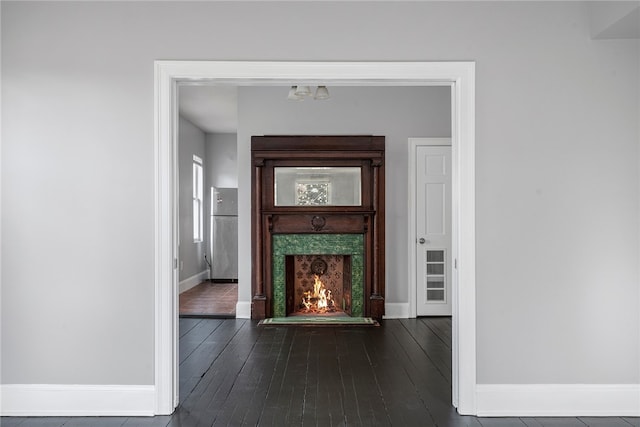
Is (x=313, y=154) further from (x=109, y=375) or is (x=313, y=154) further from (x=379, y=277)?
(x=109, y=375)

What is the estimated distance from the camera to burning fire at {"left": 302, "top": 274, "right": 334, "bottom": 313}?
6.73 m

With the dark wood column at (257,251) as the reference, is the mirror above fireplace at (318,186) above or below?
above

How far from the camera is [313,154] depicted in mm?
6285

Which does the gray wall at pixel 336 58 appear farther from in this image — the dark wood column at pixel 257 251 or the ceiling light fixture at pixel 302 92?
the dark wood column at pixel 257 251

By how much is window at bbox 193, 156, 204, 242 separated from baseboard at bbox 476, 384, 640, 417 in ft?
24.0

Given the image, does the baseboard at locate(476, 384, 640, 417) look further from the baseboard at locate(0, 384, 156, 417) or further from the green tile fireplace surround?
the green tile fireplace surround

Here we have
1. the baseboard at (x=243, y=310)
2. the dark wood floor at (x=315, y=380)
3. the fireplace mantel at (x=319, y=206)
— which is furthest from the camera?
the baseboard at (x=243, y=310)

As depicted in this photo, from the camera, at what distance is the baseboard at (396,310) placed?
6.44m

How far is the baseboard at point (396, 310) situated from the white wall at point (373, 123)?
2.6 inches

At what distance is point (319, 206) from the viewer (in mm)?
6402

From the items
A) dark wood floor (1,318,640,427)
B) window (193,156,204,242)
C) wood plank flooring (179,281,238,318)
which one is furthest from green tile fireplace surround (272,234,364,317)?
window (193,156,204,242)

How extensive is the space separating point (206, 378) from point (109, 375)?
0.89 m

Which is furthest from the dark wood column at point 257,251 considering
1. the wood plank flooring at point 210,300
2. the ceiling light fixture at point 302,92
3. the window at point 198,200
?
the window at point 198,200

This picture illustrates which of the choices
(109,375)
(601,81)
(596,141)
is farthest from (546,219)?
(109,375)
